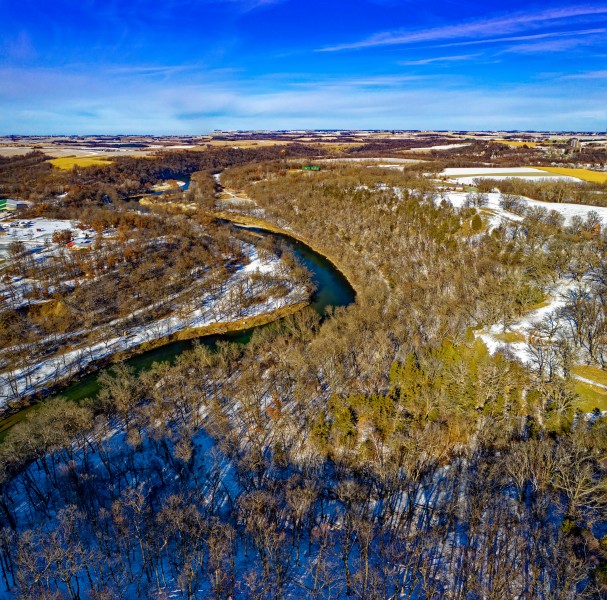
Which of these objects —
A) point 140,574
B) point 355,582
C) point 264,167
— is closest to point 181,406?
point 140,574

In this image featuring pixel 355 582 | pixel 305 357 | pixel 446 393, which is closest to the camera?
pixel 355 582

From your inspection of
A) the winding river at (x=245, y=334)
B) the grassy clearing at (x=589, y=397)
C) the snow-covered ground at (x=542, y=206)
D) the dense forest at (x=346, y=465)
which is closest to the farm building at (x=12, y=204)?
the winding river at (x=245, y=334)

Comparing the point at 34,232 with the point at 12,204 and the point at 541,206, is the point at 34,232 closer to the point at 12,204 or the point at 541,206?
the point at 12,204

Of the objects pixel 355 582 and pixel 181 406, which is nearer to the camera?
pixel 355 582

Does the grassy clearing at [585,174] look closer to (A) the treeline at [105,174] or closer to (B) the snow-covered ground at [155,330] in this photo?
(B) the snow-covered ground at [155,330]

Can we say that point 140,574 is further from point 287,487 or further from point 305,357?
point 305,357

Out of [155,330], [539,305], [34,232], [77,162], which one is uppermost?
[77,162]

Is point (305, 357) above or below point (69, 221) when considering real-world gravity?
below

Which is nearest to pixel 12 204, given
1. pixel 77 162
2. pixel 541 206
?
pixel 77 162
